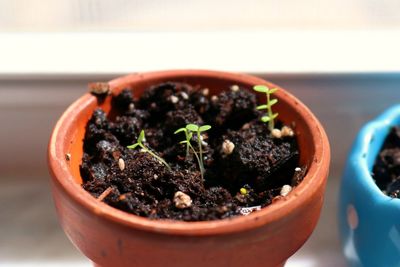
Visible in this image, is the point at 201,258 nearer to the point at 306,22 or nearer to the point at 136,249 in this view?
the point at 136,249

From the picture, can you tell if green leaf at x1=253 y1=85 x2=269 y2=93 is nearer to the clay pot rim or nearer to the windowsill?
the clay pot rim

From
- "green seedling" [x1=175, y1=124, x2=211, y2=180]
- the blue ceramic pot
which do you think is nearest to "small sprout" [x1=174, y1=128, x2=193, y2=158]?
"green seedling" [x1=175, y1=124, x2=211, y2=180]

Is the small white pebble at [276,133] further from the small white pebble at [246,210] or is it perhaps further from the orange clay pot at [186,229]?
the small white pebble at [246,210]

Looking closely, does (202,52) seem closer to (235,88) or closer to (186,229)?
(235,88)

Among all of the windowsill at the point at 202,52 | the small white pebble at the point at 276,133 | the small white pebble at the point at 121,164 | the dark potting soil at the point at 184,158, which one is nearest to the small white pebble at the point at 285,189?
the dark potting soil at the point at 184,158

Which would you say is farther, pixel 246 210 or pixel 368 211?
pixel 368 211

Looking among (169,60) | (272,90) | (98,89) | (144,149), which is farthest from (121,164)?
(169,60)

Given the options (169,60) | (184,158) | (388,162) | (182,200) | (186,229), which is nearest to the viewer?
(186,229)
